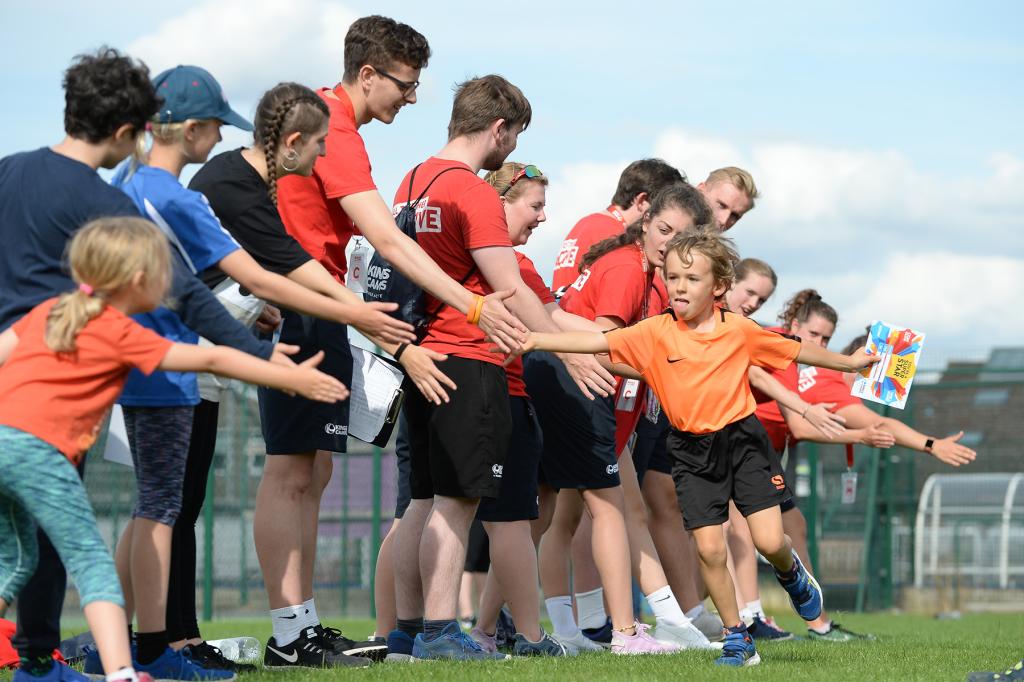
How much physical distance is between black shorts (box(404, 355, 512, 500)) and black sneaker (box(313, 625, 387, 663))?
0.70 metres

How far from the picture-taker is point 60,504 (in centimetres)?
374

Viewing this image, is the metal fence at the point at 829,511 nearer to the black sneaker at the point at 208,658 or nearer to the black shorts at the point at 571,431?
the black shorts at the point at 571,431

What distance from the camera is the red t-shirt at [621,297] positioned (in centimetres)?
640

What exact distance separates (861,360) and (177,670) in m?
3.44

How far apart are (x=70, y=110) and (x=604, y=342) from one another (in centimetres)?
252

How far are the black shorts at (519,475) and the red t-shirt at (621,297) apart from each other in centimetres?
73

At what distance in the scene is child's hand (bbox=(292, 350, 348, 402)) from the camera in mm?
3836

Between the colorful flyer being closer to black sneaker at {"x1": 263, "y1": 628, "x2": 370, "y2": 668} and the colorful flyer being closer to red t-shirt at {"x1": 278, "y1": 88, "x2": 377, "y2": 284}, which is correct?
red t-shirt at {"x1": 278, "y1": 88, "x2": 377, "y2": 284}

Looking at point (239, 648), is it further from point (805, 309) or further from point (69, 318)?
point (805, 309)

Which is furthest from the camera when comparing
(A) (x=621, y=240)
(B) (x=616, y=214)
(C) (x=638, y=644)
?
(B) (x=616, y=214)

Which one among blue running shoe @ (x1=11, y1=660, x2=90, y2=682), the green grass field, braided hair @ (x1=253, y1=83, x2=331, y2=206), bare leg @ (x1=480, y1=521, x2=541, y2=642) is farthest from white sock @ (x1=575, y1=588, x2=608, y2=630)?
blue running shoe @ (x1=11, y1=660, x2=90, y2=682)

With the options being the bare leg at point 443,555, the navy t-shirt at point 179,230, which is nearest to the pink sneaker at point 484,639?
the bare leg at point 443,555

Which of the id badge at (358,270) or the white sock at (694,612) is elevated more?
the id badge at (358,270)

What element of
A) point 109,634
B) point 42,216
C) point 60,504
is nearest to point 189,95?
point 42,216
